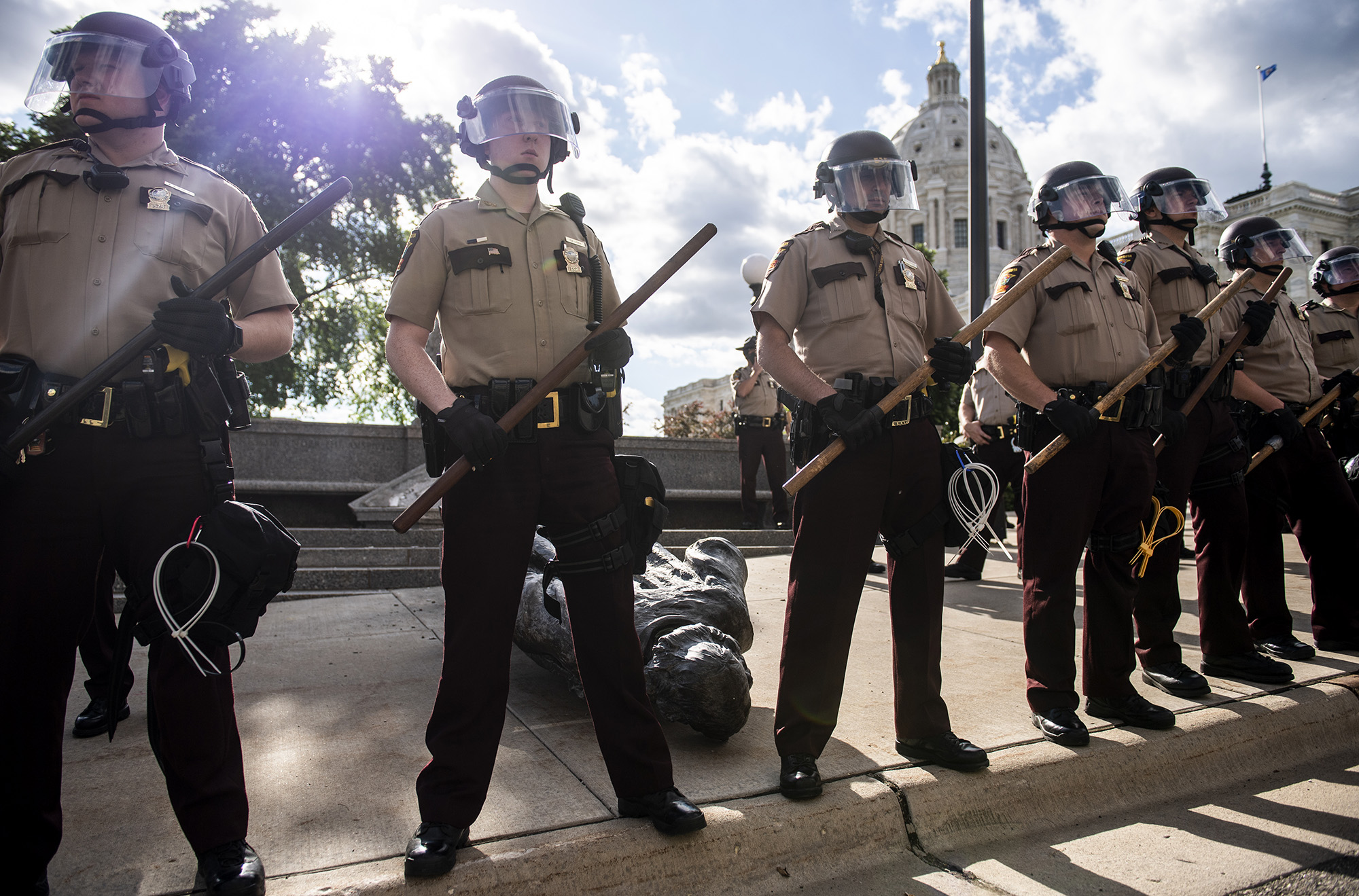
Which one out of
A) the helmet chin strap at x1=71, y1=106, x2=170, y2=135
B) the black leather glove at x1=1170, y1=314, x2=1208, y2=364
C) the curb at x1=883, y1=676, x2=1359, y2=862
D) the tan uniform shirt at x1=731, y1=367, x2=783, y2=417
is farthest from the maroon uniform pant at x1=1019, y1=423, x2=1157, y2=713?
the tan uniform shirt at x1=731, y1=367, x2=783, y2=417

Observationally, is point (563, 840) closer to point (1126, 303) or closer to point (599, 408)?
point (599, 408)

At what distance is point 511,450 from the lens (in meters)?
2.44

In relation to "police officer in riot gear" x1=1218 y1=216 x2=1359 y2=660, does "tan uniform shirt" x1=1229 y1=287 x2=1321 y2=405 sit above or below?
above

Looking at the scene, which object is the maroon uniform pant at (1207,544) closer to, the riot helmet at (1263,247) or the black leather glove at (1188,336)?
the black leather glove at (1188,336)

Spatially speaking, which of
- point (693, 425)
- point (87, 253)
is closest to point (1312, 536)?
point (87, 253)

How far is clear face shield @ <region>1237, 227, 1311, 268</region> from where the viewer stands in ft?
15.5

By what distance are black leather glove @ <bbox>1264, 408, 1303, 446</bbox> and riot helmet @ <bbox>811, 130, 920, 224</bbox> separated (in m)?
2.72

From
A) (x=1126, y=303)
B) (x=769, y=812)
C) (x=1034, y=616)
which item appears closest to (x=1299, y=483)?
(x=1126, y=303)

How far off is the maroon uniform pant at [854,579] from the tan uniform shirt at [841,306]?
0.88 ft

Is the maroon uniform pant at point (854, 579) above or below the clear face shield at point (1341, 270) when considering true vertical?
below

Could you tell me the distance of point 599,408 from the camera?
254 centimetres

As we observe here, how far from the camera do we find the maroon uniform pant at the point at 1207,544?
3984 millimetres

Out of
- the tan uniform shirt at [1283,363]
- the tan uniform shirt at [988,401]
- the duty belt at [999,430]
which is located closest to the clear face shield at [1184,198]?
the tan uniform shirt at [1283,363]

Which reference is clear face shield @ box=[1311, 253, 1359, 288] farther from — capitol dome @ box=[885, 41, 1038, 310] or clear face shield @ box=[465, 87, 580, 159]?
capitol dome @ box=[885, 41, 1038, 310]
